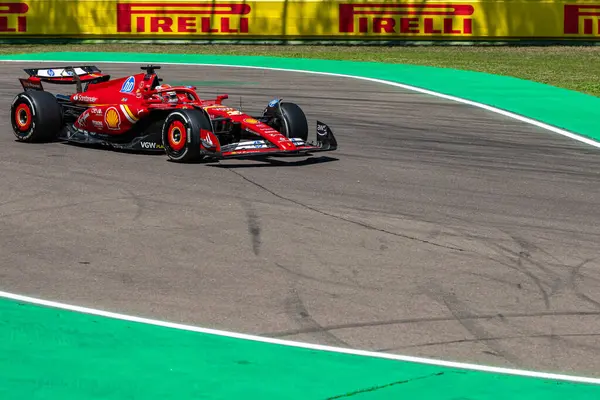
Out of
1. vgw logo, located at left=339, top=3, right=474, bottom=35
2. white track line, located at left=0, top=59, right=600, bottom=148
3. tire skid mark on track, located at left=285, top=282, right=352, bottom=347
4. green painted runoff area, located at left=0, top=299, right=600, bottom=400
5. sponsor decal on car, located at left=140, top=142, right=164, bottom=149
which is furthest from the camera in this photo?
vgw logo, located at left=339, top=3, right=474, bottom=35

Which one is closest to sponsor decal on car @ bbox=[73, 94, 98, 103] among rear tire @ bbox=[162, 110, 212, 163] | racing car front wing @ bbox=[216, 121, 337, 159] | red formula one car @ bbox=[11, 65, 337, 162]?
red formula one car @ bbox=[11, 65, 337, 162]

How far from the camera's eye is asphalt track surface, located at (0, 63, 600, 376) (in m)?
7.24

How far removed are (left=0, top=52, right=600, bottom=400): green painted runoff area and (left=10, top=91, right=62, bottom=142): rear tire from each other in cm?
680

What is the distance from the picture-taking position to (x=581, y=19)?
94.6 ft

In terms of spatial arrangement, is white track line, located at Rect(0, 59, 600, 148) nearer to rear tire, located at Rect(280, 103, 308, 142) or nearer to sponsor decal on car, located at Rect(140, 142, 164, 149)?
rear tire, located at Rect(280, 103, 308, 142)

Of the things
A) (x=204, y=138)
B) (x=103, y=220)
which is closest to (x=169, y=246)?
(x=103, y=220)

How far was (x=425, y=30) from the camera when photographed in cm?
2928

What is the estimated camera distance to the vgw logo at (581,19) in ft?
94.0

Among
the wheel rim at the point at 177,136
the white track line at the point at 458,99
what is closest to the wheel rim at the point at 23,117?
the wheel rim at the point at 177,136

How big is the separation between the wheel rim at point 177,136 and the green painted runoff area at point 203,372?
18.8 feet

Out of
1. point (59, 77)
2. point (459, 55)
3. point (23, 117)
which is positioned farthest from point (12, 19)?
point (23, 117)

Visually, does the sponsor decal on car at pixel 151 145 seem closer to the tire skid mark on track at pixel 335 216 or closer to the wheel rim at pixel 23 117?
the tire skid mark on track at pixel 335 216

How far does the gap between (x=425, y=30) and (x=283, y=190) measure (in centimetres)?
1875

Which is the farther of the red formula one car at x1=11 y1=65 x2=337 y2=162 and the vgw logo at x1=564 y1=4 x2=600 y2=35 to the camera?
the vgw logo at x1=564 y1=4 x2=600 y2=35
